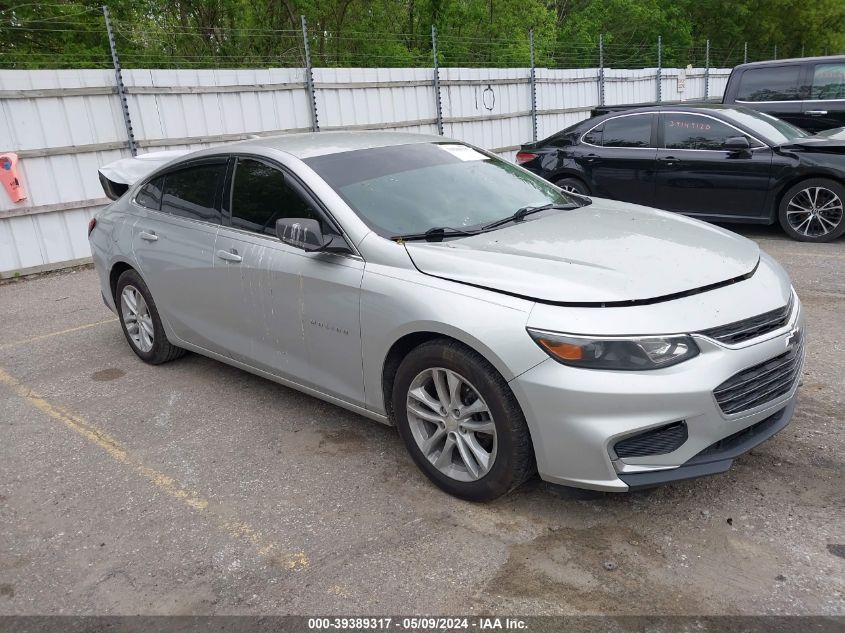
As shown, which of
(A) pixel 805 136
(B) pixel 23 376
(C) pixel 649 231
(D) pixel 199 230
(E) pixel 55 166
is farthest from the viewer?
(E) pixel 55 166

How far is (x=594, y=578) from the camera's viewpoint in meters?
2.82

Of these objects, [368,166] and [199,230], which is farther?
[199,230]

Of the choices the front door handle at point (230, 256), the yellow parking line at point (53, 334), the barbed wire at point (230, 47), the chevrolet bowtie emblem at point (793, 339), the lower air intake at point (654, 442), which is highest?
the barbed wire at point (230, 47)

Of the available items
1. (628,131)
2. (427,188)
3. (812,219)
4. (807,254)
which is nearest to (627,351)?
(427,188)

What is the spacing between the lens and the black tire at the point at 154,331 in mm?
5234

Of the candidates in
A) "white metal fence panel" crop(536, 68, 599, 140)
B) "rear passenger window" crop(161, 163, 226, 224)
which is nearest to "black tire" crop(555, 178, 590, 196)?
"rear passenger window" crop(161, 163, 226, 224)

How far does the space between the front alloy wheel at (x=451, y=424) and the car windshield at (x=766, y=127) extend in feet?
20.6

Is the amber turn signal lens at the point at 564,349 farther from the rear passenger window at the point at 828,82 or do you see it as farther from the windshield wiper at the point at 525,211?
the rear passenger window at the point at 828,82

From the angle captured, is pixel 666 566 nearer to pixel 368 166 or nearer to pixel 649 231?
pixel 649 231

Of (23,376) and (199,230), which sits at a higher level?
(199,230)

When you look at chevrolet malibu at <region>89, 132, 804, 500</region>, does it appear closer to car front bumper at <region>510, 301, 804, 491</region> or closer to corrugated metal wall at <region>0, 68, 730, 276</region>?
car front bumper at <region>510, 301, 804, 491</region>

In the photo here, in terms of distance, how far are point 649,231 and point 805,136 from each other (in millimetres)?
A: 5679

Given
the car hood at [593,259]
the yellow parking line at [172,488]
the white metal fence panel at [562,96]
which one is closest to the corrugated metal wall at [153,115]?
the white metal fence panel at [562,96]

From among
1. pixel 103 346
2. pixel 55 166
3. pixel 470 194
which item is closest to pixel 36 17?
pixel 55 166
